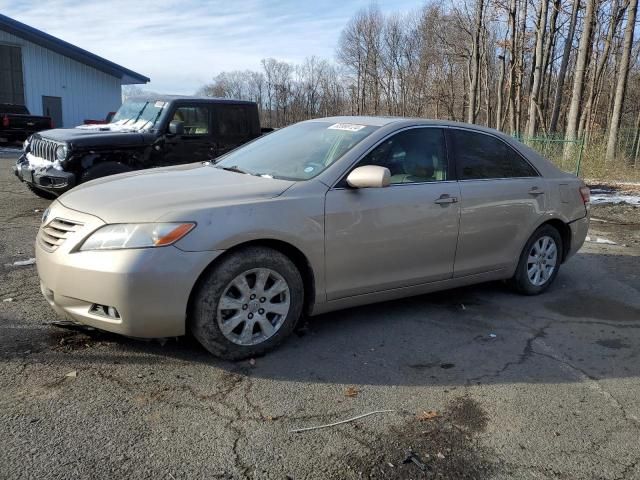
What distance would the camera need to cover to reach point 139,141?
27.3 ft

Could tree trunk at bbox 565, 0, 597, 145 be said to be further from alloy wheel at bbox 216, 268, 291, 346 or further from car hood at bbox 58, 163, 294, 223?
alloy wheel at bbox 216, 268, 291, 346

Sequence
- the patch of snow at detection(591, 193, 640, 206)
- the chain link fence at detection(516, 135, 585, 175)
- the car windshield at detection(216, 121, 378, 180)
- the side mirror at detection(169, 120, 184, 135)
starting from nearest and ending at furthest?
the car windshield at detection(216, 121, 378, 180), the side mirror at detection(169, 120, 184, 135), the patch of snow at detection(591, 193, 640, 206), the chain link fence at detection(516, 135, 585, 175)

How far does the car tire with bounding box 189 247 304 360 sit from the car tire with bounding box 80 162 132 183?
504 cm

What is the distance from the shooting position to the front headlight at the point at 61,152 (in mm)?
7676

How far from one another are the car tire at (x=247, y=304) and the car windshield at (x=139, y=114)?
5892 mm

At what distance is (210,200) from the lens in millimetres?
3533

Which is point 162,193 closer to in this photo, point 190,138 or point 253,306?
point 253,306

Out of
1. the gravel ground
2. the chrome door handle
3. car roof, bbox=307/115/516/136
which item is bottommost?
the gravel ground

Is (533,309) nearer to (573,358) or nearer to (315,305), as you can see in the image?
(573,358)

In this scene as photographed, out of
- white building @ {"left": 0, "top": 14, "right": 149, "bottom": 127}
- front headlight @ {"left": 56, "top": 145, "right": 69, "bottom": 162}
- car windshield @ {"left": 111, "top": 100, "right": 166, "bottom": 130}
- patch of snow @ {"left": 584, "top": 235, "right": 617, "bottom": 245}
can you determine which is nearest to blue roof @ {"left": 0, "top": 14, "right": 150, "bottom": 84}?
white building @ {"left": 0, "top": 14, "right": 149, "bottom": 127}

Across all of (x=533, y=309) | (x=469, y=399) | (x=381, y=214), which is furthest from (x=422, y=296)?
(x=469, y=399)

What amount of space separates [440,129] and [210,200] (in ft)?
7.13

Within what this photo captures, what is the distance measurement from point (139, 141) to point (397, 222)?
5.49 meters

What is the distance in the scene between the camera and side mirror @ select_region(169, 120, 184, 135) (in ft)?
27.9
